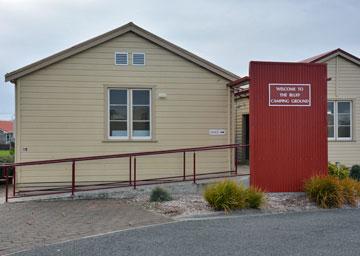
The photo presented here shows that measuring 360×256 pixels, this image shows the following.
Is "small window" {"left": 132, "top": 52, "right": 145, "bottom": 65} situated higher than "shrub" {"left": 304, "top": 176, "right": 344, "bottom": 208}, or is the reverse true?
"small window" {"left": 132, "top": 52, "right": 145, "bottom": 65}

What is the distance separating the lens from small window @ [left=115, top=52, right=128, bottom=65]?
14.8 m

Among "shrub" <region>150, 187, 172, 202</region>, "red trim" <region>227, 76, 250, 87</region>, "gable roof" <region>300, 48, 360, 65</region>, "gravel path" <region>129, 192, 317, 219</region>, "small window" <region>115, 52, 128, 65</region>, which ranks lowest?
"gravel path" <region>129, 192, 317, 219</region>

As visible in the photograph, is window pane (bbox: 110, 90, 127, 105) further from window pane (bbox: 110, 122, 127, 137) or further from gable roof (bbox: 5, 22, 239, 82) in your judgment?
gable roof (bbox: 5, 22, 239, 82)

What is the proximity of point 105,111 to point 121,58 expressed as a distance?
5.40ft

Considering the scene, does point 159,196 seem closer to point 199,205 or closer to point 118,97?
point 199,205

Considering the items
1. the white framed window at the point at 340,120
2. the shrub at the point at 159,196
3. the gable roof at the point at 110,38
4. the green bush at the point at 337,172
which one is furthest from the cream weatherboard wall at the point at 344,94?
the shrub at the point at 159,196

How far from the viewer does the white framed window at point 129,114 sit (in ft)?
48.2

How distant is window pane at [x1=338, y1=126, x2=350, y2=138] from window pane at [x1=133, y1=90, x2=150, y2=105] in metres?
8.34

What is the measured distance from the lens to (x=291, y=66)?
1301 centimetres

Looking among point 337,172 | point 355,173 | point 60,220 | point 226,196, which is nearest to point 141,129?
point 226,196

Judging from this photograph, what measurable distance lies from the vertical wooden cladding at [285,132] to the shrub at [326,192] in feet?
2.83

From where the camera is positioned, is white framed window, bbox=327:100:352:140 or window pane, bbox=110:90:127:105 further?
white framed window, bbox=327:100:352:140

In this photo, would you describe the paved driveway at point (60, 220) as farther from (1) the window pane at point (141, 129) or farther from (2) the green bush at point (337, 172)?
(2) the green bush at point (337, 172)

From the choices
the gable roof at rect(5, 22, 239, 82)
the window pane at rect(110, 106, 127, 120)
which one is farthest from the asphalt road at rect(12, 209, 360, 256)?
the gable roof at rect(5, 22, 239, 82)
